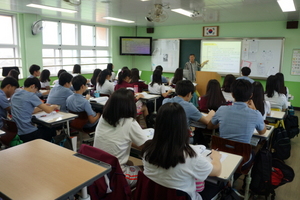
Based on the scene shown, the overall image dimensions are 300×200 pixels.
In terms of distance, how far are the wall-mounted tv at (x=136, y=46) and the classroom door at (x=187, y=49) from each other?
1.21 m

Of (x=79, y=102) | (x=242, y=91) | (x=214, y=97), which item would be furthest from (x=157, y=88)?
(x=242, y=91)

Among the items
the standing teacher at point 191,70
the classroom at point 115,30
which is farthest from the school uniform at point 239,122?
the standing teacher at point 191,70

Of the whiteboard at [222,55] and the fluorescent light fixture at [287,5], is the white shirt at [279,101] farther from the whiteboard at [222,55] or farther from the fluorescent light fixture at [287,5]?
the whiteboard at [222,55]

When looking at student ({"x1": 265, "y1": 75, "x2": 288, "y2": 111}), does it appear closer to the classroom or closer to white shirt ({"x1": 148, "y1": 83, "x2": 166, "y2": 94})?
the classroom

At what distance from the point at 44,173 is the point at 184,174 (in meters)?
0.77

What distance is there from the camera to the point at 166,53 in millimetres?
9102

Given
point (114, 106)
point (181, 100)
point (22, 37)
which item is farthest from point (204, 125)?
point (22, 37)

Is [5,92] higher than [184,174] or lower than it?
higher

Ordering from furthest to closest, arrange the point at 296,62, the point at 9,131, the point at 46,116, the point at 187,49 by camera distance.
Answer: the point at 187,49
the point at 296,62
the point at 46,116
the point at 9,131

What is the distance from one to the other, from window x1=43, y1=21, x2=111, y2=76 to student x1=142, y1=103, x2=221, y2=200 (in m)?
6.86

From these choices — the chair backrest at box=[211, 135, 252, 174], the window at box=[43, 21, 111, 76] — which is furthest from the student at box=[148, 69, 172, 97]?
the window at box=[43, 21, 111, 76]

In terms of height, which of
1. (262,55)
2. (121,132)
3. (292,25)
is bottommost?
(121,132)

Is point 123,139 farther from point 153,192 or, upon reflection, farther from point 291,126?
point 291,126

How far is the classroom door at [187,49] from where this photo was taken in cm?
843
